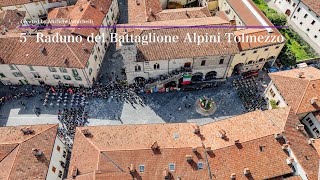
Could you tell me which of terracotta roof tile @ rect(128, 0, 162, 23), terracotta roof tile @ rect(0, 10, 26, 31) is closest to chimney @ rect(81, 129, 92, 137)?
terracotta roof tile @ rect(128, 0, 162, 23)

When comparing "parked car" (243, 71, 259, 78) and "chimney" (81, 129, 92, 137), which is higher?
"parked car" (243, 71, 259, 78)

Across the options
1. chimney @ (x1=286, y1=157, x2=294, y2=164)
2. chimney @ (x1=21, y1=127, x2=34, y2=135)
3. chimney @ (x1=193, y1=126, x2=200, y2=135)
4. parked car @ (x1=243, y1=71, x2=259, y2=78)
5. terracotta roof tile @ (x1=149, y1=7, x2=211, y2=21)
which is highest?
terracotta roof tile @ (x1=149, y1=7, x2=211, y2=21)

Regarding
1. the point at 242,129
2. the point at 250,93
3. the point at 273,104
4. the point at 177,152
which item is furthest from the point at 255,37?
the point at 177,152

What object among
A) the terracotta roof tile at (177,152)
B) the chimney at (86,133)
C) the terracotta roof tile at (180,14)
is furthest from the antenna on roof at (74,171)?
the terracotta roof tile at (180,14)

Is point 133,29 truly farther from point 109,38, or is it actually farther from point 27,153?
point 27,153

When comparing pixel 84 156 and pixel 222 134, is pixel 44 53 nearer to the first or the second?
pixel 84 156

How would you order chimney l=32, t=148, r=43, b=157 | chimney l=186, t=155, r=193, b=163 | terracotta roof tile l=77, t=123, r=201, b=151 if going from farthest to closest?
terracotta roof tile l=77, t=123, r=201, b=151
chimney l=32, t=148, r=43, b=157
chimney l=186, t=155, r=193, b=163

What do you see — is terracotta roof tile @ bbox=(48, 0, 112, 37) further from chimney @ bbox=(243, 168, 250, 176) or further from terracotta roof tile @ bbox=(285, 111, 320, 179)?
terracotta roof tile @ bbox=(285, 111, 320, 179)
